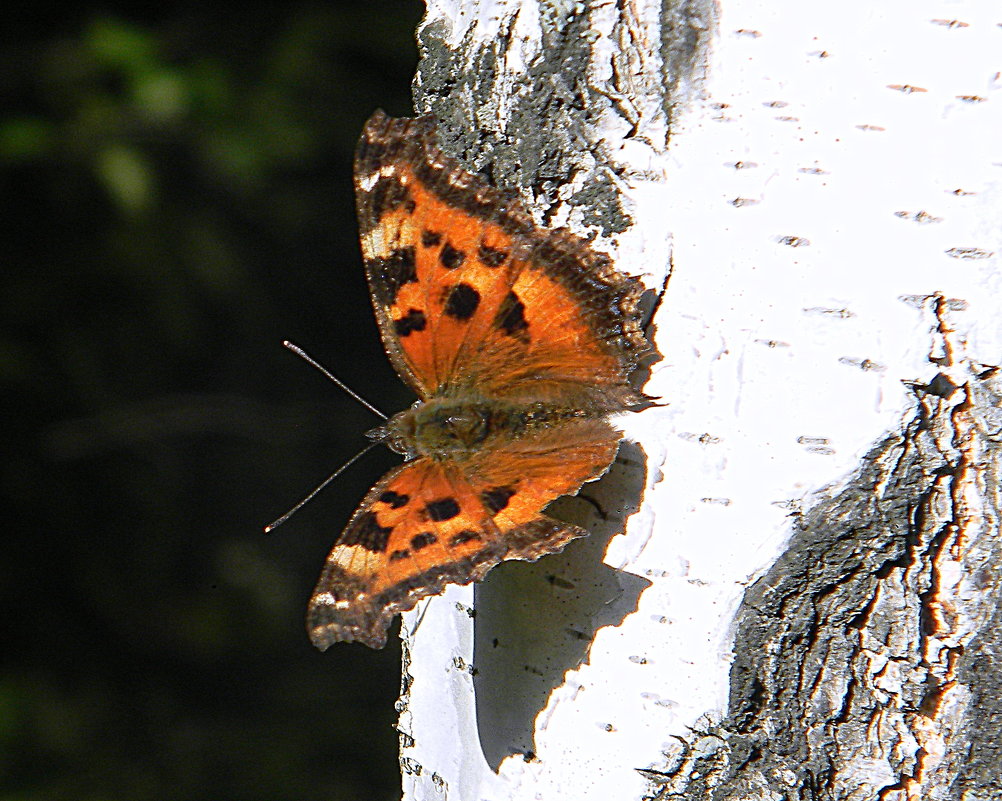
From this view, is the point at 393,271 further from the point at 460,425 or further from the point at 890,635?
the point at 890,635

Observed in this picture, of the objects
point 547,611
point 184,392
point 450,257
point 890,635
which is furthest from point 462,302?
point 184,392

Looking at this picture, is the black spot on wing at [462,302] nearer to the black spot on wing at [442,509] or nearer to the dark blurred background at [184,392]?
the black spot on wing at [442,509]

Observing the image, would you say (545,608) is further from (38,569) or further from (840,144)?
(38,569)

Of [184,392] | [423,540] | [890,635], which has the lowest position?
[890,635]

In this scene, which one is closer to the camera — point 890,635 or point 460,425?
point 890,635

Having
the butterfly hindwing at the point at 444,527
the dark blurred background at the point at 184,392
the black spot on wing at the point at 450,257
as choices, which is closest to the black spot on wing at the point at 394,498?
the butterfly hindwing at the point at 444,527

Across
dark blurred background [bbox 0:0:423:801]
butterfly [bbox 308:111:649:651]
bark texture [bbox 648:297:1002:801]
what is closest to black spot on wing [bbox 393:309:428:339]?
butterfly [bbox 308:111:649:651]

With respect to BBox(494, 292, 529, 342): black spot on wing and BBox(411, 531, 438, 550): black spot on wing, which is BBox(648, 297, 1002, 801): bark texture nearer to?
BBox(411, 531, 438, 550): black spot on wing
